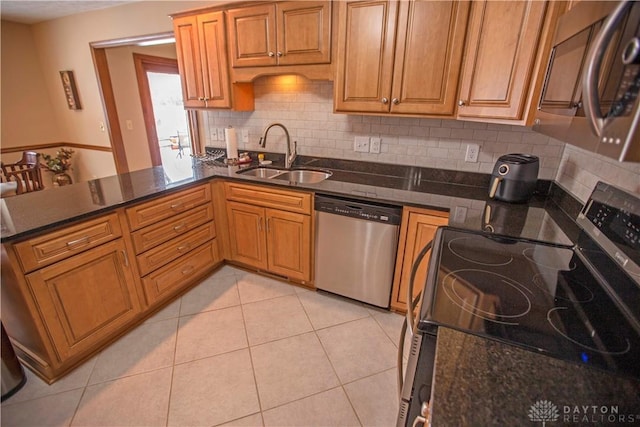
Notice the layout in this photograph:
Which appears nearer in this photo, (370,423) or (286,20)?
(370,423)

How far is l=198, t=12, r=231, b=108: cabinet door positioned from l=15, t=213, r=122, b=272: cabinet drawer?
1.28m

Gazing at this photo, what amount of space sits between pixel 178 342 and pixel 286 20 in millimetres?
2263

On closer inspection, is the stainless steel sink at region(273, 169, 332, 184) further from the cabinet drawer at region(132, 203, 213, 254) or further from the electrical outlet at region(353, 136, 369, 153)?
the cabinet drawer at region(132, 203, 213, 254)

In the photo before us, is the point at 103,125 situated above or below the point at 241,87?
below

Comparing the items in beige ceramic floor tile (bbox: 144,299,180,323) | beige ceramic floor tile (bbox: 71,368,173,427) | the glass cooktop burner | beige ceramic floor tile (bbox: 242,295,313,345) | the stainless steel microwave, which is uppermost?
the stainless steel microwave

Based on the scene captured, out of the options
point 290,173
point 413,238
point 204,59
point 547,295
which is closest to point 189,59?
point 204,59

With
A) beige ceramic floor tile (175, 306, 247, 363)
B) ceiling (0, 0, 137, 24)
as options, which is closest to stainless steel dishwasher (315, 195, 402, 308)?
beige ceramic floor tile (175, 306, 247, 363)

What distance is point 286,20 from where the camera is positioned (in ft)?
6.50

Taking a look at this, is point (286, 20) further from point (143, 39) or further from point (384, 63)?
point (143, 39)

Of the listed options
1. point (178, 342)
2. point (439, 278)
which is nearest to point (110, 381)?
point (178, 342)

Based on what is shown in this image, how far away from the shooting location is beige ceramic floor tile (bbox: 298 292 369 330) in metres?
2.04

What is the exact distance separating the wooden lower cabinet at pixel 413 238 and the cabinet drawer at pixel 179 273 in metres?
1.52

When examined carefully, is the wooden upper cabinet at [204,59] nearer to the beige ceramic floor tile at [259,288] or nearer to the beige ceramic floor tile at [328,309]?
the beige ceramic floor tile at [259,288]

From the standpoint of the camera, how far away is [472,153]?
79.5 inches
